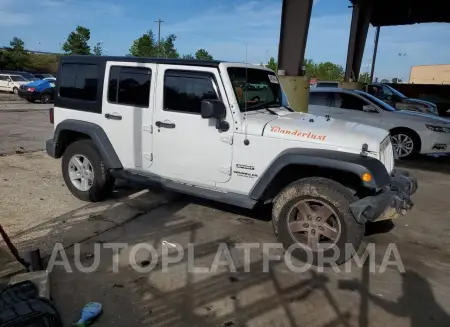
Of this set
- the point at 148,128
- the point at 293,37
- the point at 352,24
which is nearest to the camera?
the point at 148,128

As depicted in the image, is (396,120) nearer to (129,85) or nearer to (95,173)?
Result: (129,85)

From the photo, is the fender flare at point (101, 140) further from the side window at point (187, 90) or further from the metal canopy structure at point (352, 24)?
the metal canopy structure at point (352, 24)

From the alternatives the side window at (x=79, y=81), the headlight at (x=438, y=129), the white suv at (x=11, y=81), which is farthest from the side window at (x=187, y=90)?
the white suv at (x=11, y=81)

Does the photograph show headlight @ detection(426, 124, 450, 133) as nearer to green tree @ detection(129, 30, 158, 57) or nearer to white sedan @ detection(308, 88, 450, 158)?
white sedan @ detection(308, 88, 450, 158)

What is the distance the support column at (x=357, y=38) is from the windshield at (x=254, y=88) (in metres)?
18.6

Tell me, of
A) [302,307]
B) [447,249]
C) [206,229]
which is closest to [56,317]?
[302,307]

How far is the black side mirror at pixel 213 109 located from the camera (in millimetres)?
3865

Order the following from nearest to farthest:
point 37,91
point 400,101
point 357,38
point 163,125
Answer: point 163,125, point 400,101, point 37,91, point 357,38

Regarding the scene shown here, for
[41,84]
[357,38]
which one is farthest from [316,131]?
[357,38]

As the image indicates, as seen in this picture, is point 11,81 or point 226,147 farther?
point 11,81

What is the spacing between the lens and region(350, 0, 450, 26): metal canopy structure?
2422cm

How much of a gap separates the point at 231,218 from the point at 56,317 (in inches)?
107

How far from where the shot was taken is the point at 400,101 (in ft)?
53.3

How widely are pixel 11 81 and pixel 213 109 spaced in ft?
88.4
